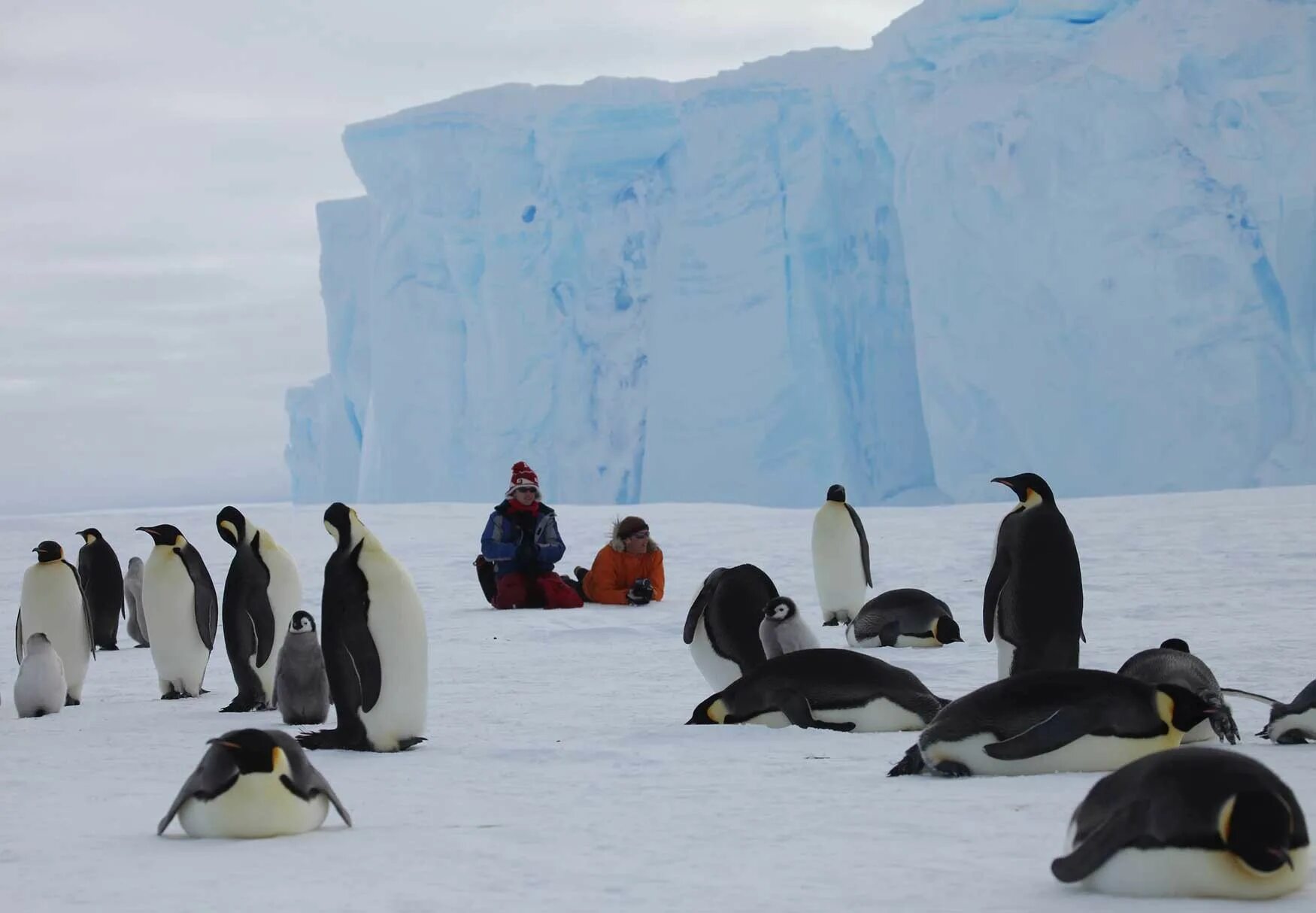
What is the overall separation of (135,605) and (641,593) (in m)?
2.65

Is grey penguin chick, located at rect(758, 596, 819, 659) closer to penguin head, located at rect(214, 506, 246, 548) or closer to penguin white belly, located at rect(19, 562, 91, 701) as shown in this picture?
penguin head, located at rect(214, 506, 246, 548)

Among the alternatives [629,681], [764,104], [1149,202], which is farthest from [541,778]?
[764,104]

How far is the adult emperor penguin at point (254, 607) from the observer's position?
4.95 metres

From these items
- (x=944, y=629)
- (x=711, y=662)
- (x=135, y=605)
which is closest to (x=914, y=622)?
(x=944, y=629)

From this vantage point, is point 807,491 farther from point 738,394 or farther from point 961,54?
point 961,54

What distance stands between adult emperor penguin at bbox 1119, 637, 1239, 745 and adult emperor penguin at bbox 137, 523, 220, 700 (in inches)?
126

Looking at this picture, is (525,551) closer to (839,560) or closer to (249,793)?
(839,560)

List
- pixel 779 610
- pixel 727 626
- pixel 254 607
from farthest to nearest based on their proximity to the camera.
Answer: pixel 254 607, pixel 727 626, pixel 779 610

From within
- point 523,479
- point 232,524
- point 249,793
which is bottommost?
point 249,793

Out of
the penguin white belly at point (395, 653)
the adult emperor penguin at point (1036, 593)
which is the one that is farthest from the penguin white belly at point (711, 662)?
the penguin white belly at point (395, 653)

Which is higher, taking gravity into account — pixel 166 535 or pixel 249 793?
pixel 166 535

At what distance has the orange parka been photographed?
8406 mm

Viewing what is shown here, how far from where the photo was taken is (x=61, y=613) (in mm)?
5629

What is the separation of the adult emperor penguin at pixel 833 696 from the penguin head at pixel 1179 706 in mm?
995
